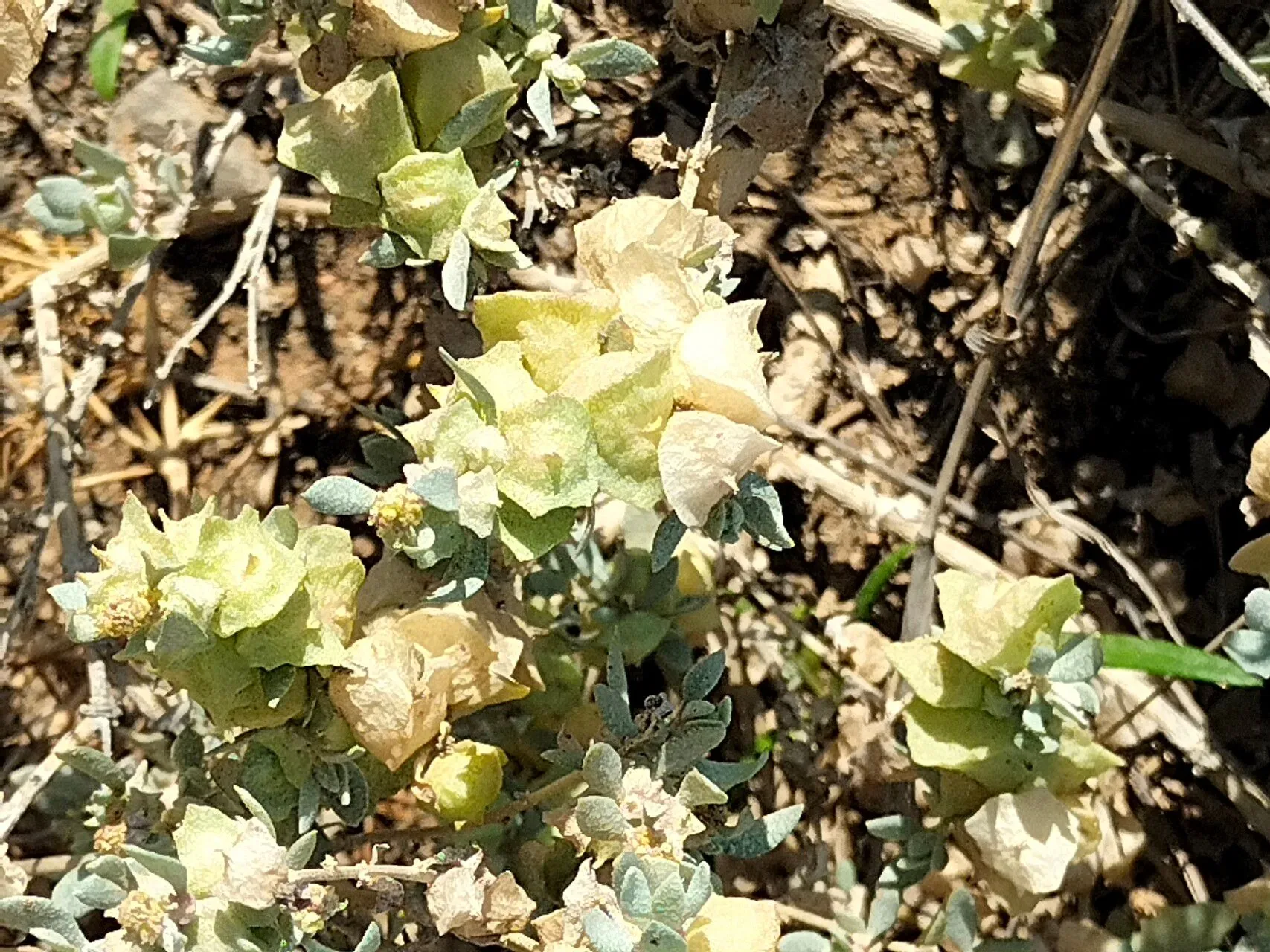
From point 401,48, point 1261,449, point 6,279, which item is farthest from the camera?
point 6,279

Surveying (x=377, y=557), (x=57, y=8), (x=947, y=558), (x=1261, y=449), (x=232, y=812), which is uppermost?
(x=57, y=8)

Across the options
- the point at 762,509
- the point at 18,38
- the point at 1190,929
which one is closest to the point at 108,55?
the point at 18,38

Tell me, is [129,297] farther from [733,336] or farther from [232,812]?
[733,336]

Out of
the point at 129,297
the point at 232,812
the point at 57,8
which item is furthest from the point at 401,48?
the point at 232,812

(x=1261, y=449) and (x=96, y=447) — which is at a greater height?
(x=1261, y=449)

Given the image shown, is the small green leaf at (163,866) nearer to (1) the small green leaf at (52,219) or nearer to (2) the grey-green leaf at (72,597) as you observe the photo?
(2) the grey-green leaf at (72,597)

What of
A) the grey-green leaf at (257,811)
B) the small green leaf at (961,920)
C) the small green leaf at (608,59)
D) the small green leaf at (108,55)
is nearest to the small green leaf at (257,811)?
the grey-green leaf at (257,811)

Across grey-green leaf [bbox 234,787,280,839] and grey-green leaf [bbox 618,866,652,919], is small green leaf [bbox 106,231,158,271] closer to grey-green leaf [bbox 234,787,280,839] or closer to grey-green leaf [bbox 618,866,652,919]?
grey-green leaf [bbox 234,787,280,839]

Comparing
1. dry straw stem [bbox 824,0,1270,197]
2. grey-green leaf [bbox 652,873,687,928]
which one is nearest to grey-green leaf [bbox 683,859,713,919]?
grey-green leaf [bbox 652,873,687,928]
